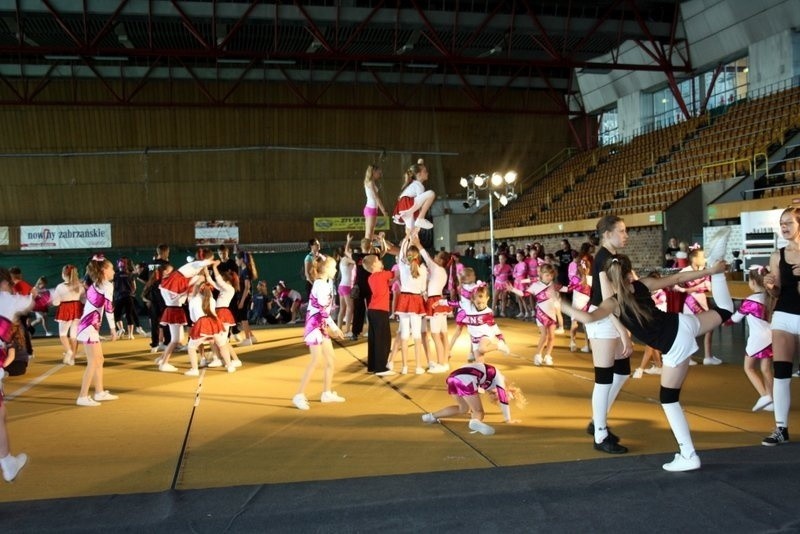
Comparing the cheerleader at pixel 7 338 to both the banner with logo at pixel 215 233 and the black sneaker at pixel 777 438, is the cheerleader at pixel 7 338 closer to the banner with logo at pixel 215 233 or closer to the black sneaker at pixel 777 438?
the black sneaker at pixel 777 438

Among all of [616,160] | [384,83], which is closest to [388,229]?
[384,83]

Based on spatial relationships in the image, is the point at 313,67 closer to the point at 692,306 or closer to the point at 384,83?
the point at 384,83

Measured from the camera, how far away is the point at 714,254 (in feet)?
16.6

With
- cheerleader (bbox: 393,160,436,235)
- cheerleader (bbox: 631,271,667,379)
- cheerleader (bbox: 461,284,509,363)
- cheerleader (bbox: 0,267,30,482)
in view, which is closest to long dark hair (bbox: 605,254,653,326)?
cheerleader (bbox: 461,284,509,363)

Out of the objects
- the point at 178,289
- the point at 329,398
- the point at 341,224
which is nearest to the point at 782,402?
the point at 329,398

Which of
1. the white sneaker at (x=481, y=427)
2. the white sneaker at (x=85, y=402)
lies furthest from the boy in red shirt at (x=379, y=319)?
the white sneaker at (x=85, y=402)

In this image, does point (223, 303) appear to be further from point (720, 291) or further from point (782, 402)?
point (782, 402)

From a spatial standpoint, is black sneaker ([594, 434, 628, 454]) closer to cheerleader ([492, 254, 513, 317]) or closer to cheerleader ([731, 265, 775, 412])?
cheerleader ([731, 265, 775, 412])

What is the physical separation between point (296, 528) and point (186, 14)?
1930cm

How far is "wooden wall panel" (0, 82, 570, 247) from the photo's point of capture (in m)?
27.5

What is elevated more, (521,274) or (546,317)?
(521,274)

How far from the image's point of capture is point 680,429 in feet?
15.4

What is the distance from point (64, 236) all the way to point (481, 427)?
25.8m

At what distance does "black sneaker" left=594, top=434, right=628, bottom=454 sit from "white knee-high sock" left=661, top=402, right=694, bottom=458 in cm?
61
